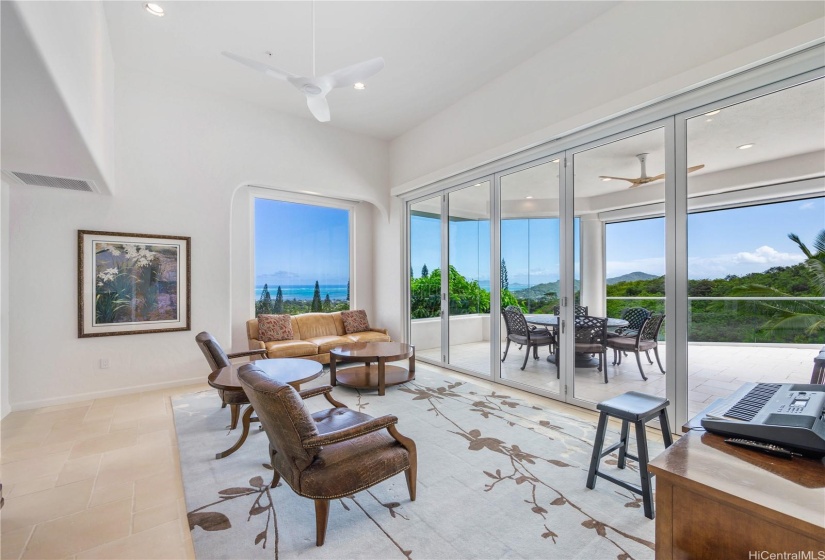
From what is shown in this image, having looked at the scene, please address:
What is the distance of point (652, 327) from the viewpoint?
350 centimetres

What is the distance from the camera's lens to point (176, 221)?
4934mm

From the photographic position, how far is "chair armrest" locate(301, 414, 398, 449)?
187cm

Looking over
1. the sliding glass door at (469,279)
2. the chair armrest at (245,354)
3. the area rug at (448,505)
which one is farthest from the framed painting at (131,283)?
the sliding glass door at (469,279)

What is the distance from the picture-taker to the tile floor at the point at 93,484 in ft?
6.60

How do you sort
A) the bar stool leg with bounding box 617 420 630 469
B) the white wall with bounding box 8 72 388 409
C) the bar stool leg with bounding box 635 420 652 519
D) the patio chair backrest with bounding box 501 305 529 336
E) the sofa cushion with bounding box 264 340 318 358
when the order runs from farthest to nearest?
1. the sofa cushion with bounding box 264 340 318 358
2. the patio chair backrest with bounding box 501 305 529 336
3. the white wall with bounding box 8 72 388 409
4. the bar stool leg with bounding box 617 420 630 469
5. the bar stool leg with bounding box 635 420 652 519

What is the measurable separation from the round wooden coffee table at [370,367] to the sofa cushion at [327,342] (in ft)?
1.80

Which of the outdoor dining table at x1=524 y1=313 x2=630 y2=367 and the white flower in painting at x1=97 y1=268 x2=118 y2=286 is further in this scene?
the white flower in painting at x1=97 y1=268 x2=118 y2=286

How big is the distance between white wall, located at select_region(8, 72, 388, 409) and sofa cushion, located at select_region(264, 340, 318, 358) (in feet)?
2.20

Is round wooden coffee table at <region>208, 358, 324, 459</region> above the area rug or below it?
above

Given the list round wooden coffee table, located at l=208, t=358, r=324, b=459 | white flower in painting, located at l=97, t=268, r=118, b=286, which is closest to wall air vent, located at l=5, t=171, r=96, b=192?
white flower in painting, located at l=97, t=268, r=118, b=286

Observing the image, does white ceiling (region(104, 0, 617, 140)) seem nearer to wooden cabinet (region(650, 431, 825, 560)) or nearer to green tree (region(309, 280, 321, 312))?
green tree (region(309, 280, 321, 312))

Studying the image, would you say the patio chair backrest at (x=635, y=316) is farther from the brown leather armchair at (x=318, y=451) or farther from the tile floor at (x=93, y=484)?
the brown leather armchair at (x=318, y=451)

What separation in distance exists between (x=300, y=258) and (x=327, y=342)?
183 centimetres

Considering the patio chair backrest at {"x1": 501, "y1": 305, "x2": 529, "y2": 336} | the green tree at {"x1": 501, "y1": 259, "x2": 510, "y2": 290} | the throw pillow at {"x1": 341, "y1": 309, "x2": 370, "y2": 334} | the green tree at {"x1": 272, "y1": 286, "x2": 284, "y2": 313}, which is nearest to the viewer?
the patio chair backrest at {"x1": 501, "y1": 305, "x2": 529, "y2": 336}
